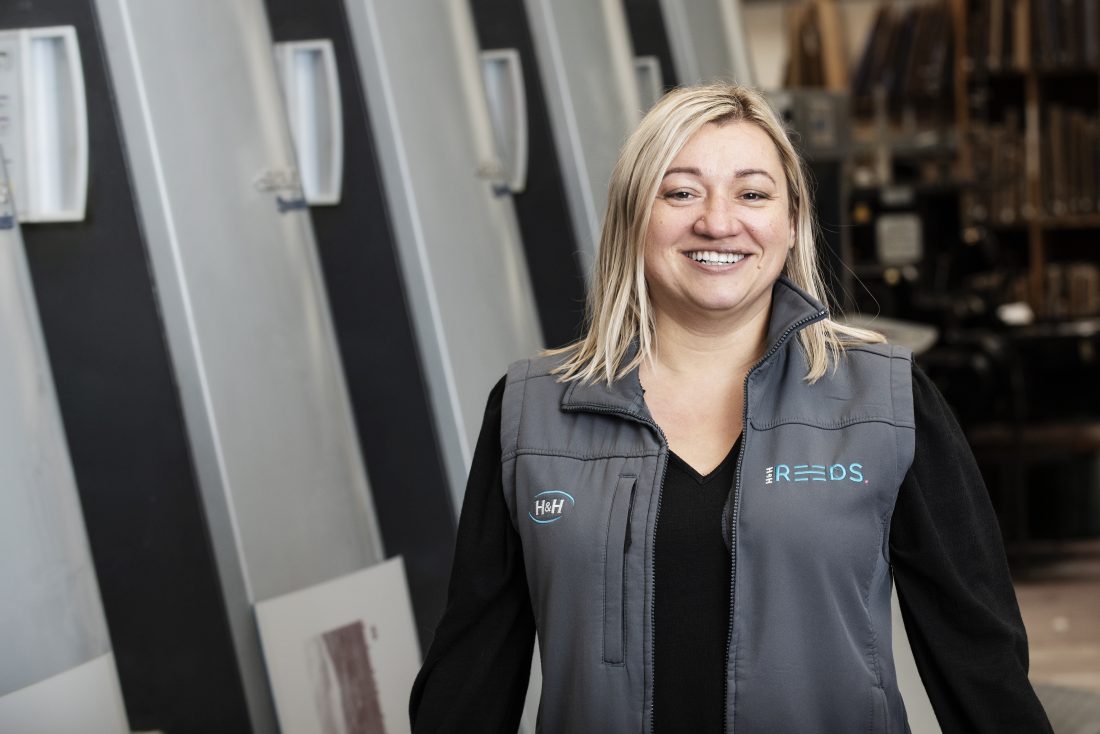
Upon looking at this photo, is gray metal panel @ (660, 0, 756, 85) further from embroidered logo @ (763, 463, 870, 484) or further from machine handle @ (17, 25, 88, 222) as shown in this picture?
embroidered logo @ (763, 463, 870, 484)

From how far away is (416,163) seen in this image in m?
3.02

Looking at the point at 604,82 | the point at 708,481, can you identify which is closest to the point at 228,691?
the point at 708,481

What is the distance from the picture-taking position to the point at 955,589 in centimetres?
146

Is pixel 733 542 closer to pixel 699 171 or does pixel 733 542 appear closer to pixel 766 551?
pixel 766 551

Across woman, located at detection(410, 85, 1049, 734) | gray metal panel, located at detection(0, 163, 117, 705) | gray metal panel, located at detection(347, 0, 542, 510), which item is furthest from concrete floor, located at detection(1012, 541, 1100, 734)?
gray metal panel, located at detection(0, 163, 117, 705)

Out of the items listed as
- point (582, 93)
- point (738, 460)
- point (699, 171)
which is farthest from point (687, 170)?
point (582, 93)

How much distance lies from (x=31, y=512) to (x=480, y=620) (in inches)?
27.5

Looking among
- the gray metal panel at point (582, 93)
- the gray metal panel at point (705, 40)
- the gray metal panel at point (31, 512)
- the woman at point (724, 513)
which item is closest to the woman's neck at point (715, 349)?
the woman at point (724, 513)

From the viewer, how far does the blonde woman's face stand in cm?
150

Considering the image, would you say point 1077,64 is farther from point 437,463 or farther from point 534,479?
point 534,479

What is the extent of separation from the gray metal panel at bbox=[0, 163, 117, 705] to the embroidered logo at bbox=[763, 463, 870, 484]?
3.40 feet

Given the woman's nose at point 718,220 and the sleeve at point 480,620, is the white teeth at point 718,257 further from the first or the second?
the sleeve at point 480,620

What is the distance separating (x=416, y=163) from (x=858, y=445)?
1.78m

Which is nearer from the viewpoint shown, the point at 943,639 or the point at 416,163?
the point at 943,639
